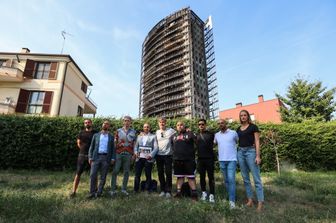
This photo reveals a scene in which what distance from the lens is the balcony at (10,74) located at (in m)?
19.5

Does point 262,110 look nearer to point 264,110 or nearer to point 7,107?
point 264,110

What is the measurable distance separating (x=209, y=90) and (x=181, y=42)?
54.1 ft

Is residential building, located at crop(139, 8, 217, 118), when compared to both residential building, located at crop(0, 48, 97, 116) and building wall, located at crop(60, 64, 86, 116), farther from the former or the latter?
residential building, located at crop(0, 48, 97, 116)

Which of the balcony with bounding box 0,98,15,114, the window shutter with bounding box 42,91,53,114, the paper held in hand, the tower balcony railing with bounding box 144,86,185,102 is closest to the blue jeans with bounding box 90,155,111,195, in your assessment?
the paper held in hand

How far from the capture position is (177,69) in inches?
2539

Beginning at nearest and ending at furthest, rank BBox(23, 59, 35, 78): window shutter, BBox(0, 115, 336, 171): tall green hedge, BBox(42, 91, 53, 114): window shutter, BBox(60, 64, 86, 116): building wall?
BBox(0, 115, 336, 171): tall green hedge, BBox(42, 91, 53, 114): window shutter, BBox(23, 59, 35, 78): window shutter, BBox(60, 64, 86, 116): building wall

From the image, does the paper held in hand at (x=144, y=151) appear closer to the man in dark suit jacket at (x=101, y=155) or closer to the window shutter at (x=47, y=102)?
the man in dark suit jacket at (x=101, y=155)

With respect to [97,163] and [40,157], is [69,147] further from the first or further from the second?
[97,163]

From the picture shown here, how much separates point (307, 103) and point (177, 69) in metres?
46.0

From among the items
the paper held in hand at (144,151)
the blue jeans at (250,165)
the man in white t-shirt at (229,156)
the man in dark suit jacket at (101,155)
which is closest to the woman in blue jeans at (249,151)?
the blue jeans at (250,165)

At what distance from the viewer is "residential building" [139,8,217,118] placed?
62.2m

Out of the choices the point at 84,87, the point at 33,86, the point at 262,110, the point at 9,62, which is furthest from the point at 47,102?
the point at 262,110

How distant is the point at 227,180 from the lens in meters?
4.84

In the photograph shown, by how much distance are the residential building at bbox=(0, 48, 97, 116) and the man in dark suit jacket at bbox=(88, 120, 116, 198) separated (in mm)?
16486
